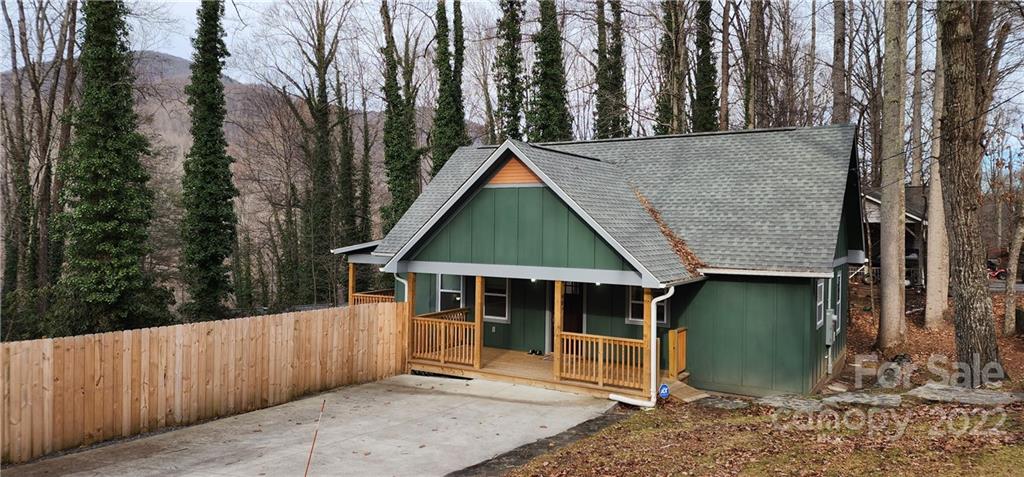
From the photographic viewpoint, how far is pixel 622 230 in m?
11.7

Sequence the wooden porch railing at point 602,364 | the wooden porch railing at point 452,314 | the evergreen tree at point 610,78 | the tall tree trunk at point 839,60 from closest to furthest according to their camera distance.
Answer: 1. the wooden porch railing at point 602,364
2. the wooden porch railing at point 452,314
3. the tall tree trunk at point 839,60
4. the evergreen tree at point 610,78

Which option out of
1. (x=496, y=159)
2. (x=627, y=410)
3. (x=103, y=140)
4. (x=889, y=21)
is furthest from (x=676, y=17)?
(x=103, y=140)

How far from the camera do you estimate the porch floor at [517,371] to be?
455 inches

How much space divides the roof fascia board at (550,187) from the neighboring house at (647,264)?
3 cm

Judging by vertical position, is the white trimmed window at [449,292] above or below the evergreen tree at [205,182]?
below

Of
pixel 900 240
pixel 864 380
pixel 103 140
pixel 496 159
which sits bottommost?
pixel 864 380

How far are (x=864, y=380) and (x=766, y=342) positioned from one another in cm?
435

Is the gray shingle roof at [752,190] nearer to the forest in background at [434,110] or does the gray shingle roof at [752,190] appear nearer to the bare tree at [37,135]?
the forest in background at [434,110]

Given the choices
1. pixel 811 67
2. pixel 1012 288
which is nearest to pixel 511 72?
pixel 811 67

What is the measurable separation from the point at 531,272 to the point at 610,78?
66.4ft

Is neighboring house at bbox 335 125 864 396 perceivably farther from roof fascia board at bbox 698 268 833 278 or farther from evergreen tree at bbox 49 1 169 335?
evergreen tree at bbox 49 1 169 335

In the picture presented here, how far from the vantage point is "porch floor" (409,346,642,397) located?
37.9 ft

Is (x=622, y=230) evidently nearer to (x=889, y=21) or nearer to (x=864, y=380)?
(x=864, y=380)

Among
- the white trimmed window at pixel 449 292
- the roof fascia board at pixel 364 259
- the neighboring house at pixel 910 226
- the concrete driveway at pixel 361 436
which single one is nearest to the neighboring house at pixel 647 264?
the white trimmed window at pixel 449 292
